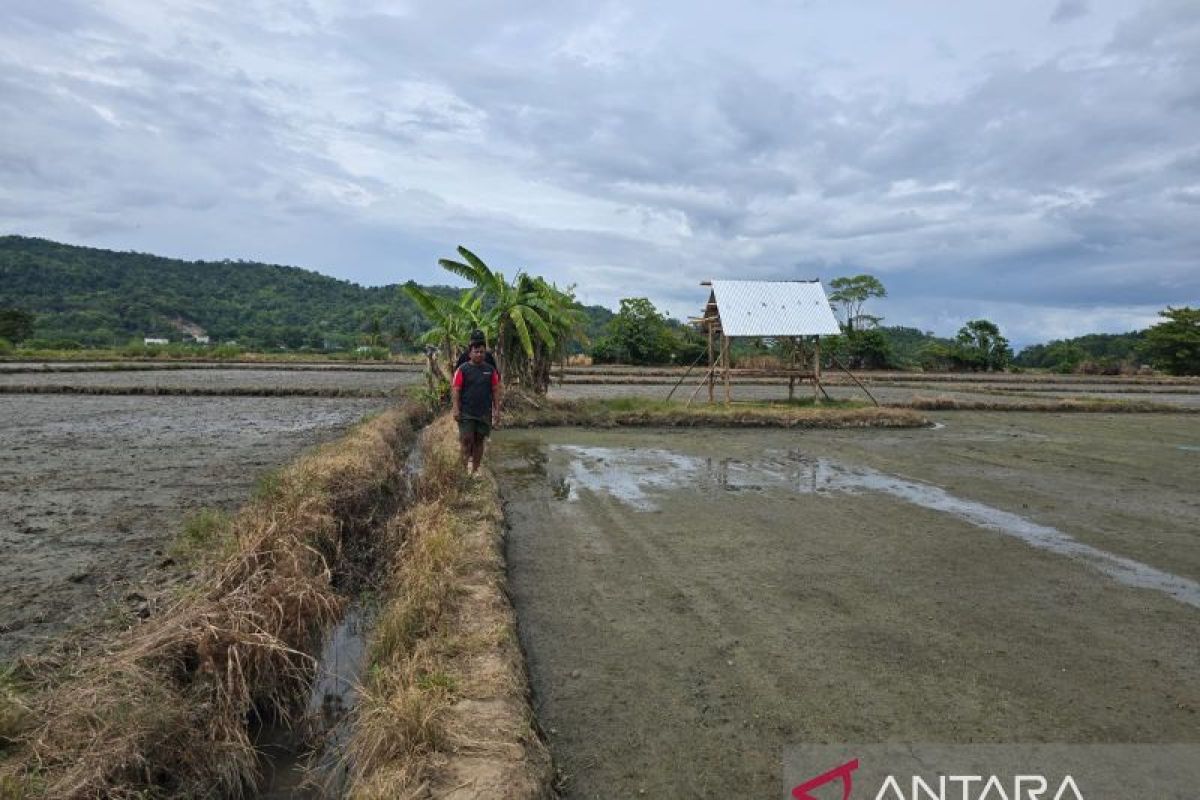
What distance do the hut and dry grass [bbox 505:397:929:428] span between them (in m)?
1.83

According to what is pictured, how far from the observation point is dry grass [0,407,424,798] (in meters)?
2.79

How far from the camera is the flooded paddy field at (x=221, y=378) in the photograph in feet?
71.6

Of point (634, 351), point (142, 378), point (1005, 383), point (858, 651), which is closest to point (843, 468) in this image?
point (858, 651)

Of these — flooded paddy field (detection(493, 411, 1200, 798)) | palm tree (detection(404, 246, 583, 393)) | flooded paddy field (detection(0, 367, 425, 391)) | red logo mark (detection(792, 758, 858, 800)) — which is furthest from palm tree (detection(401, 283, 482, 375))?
red logo mark (detection(792, 758, 858, 800))

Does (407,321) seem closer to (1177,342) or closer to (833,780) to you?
(1177,342)

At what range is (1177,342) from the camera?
40719 millimetres

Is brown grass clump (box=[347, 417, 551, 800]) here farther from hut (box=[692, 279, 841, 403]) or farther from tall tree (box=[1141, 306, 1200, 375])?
tall tree (box=[1141, 306, 1200, 375])

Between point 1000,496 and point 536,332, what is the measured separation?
1002 cm

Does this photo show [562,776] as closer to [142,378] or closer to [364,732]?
[364,732]

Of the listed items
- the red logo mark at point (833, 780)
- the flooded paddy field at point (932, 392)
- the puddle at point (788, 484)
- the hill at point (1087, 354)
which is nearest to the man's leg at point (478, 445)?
the puddle at point (788, 484)

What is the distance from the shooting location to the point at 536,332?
16.3 meters

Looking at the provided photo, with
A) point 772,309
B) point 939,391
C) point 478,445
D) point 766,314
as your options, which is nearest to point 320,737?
point 478,445

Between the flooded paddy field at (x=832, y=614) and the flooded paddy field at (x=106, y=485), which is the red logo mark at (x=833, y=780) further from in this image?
the flooded paddy field at (x=106, y=485)

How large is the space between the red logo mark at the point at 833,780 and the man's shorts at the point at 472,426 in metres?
6.06
